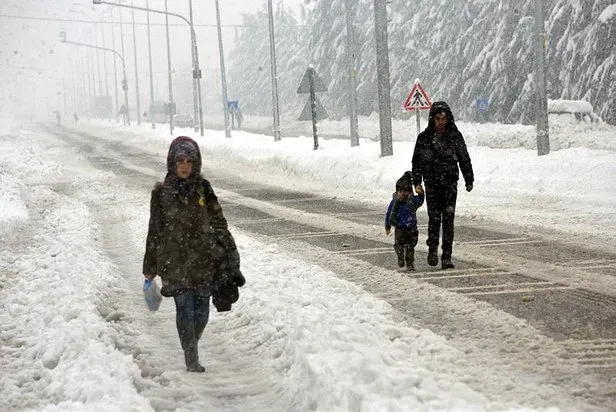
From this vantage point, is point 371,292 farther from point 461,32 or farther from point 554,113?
point 461,32

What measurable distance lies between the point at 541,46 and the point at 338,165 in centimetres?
748

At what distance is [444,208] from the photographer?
8.99 metres

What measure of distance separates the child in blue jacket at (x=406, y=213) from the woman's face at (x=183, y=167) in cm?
361

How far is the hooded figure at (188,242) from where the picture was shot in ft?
19.0

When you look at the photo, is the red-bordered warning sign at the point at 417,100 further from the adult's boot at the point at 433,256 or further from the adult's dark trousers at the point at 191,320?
the adult's dark trousers at the point at 191,320

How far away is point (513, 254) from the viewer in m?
9.82

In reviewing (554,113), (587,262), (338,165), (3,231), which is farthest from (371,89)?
(587,262)

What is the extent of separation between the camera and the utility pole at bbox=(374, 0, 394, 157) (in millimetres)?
21844

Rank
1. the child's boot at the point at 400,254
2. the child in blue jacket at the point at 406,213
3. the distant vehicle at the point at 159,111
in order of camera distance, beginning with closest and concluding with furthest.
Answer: the child in blue jacket at the point at 406,213
the child's boot at the point at 400,254
the distant vehicle at the point at 159,111

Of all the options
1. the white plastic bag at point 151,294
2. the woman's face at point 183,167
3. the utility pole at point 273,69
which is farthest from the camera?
the utility pole at point 273,69

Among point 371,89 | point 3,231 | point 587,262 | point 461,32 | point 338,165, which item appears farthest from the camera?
point 371,89

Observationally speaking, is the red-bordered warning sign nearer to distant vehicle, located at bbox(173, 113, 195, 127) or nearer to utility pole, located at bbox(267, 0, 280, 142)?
utility pole, located at bbox(267, 0, 280, 142)

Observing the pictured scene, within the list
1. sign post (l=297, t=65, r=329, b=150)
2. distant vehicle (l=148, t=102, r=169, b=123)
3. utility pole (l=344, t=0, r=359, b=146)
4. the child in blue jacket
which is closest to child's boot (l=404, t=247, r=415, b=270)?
the child in blue jacket

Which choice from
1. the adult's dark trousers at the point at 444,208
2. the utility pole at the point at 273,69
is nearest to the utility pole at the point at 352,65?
the utility pole at the point at 273,69
